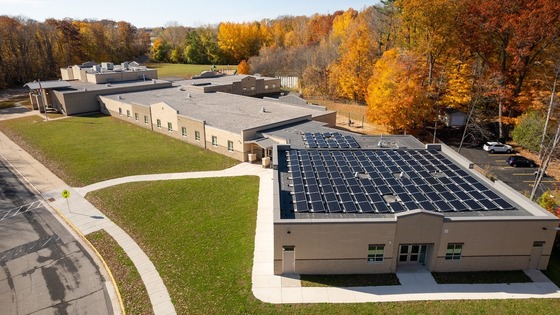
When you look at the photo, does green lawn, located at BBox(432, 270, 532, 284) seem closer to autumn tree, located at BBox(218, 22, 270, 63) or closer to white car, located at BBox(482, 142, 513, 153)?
white car, located at BBox(482, 142, 513, 153)

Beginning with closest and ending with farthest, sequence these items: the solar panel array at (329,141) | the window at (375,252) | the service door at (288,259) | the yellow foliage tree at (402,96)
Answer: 1. the service door at (288,259)
2. the window at (375,252)
3. the solar panel array at (329,141)
4. the yellow foliage tree at (402,96)

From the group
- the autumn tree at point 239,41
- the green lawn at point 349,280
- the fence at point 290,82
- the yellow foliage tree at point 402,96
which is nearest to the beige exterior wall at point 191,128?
the yellow foliage tree at point 402,96

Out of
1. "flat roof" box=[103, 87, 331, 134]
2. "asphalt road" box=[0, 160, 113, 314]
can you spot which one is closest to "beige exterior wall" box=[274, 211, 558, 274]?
"asphalt road" box=[0, 160, 113, 314]

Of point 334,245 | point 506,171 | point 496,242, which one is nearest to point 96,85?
point 334,245

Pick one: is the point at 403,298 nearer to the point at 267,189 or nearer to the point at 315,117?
the point at 267,189

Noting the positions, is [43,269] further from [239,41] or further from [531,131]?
[239,41]

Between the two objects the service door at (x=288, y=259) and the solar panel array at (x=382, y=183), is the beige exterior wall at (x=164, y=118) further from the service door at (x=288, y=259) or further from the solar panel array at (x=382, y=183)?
the service door at (x=288, y=259)
